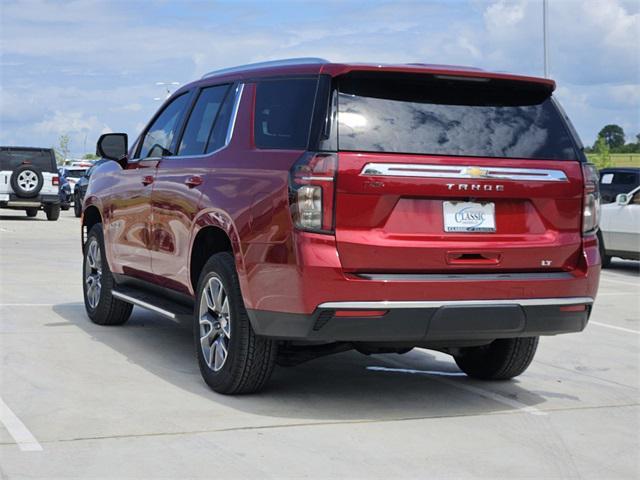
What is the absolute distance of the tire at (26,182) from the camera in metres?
29.0

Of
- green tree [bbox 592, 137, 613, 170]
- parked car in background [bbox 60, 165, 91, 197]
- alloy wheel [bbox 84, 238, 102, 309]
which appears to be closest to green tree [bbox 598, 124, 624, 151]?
green tree [bbox 592, 137, 613, 170]

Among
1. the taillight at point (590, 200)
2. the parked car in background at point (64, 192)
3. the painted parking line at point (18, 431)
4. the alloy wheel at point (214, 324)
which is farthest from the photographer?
the parked car in background at point (64, 192)

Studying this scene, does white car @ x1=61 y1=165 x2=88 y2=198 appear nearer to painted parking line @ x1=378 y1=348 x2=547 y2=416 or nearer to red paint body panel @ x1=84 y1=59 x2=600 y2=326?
painted parking line @ x1=378 y1=348 x2=547 y2=416

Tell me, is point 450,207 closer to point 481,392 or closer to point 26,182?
point 481,392

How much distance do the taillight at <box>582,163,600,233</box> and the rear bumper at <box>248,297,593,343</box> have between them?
Result: 1.66 ft

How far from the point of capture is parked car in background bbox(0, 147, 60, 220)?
29047 mm

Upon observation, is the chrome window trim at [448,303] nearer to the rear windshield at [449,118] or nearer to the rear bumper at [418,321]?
the rear bumper at [418,321]

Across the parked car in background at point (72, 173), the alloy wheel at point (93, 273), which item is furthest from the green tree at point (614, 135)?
the alloy wheel at point (93, 273)

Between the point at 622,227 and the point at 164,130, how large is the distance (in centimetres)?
1017

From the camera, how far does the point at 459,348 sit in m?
7.27

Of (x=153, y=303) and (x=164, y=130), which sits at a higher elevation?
(x=164, y=130)

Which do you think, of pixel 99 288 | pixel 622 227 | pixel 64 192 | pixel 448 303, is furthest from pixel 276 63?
pixel 64 192

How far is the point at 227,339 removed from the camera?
662cm

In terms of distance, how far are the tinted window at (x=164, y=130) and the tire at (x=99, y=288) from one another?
109 centimetres
